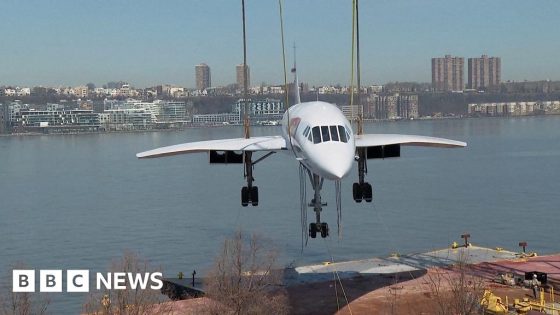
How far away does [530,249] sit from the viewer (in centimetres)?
7431

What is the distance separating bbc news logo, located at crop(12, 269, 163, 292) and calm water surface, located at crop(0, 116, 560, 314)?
5.55 feet

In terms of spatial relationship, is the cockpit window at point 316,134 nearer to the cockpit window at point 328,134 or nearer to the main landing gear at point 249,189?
the cockpit window at point 328,134

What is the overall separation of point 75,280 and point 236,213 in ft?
111

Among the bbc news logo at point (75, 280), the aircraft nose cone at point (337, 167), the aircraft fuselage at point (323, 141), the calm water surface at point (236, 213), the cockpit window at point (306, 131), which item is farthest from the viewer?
the calm water surface at point (236, 213)

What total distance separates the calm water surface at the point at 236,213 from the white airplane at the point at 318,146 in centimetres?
3009

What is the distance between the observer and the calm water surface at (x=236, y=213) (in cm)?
7519

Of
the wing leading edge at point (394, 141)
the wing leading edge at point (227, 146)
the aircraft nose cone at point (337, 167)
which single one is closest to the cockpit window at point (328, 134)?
the aircraft nose cone at point (337, 167)

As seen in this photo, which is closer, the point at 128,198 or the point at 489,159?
the point at 128,198

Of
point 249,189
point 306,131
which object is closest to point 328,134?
point 306,131

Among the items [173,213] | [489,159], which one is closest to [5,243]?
[173,213]

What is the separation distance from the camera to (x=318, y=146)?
23781 millimetres

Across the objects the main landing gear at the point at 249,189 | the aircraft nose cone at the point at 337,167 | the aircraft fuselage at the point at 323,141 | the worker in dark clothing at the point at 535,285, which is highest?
the aircraft fuselage at the point at 323,141

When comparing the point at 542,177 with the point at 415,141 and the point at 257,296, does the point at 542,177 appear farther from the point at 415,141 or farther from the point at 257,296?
the point at 415,141

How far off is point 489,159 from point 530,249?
86073 mm
